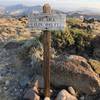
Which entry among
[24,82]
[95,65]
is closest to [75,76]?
[95,65]

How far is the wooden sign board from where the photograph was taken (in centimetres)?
1059

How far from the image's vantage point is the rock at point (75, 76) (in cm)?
1097

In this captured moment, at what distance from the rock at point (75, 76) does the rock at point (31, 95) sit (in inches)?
27.9

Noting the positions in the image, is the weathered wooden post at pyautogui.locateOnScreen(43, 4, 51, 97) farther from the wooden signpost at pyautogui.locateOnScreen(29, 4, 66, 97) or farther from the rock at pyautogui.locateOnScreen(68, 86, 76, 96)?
the rock at pyautogui.locateOnScreen(68, 86, 76, 96)

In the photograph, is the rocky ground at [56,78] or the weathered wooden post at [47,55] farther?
the rocky ground at [56,78]

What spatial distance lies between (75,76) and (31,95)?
132 centimetres

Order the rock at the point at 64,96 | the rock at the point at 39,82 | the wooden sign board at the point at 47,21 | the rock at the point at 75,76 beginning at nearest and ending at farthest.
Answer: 1. the wooden sign board at the point at 47,21
2. the rock at the point at 64,96
3. the rock at the point at 75,76
4. the rock at the point at 39,82

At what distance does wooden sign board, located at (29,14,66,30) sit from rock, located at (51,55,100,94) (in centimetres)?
122

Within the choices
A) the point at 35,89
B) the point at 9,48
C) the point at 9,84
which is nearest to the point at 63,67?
the point at 35,89

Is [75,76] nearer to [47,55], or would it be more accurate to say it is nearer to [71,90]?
[71,90]

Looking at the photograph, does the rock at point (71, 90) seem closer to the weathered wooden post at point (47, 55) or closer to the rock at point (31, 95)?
the weathered wooden post at point (47, 55)

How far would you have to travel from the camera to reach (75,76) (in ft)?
36.2

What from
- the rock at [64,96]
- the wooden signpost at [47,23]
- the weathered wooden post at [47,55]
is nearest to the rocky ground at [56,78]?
the rock at [64,96]

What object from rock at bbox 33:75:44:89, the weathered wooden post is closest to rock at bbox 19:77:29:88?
rock at bbox 33:75:44:89
